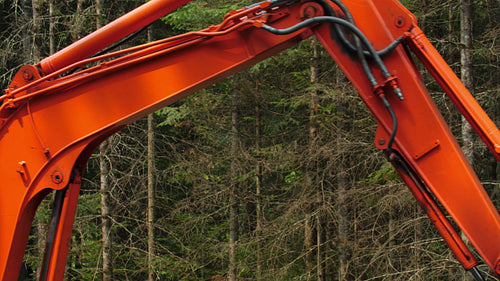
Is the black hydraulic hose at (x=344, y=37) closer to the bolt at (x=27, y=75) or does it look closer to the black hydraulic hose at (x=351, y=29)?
the black hydraulic hose at (x=351, y=29)

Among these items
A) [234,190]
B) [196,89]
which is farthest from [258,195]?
[196,89]

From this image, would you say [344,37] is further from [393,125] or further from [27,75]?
[27,75]

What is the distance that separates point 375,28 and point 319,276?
317 inches

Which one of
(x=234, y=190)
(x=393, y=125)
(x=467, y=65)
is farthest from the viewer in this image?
(x=234, y=190)

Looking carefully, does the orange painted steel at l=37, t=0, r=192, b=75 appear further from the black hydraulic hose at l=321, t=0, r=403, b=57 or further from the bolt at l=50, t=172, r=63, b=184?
the black hydraulic hose at l=321, t=0, r=403, b=57

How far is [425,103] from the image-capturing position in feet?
10.3

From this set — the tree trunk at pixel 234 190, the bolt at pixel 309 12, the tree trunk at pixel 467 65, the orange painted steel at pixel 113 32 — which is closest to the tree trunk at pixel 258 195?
the tree trunk at pixel 234 190

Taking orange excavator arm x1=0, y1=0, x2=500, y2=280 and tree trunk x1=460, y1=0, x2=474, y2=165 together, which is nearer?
orange excavator arm x1=0, y1=0, x2=500, y2=280

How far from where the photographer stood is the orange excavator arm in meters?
3.10

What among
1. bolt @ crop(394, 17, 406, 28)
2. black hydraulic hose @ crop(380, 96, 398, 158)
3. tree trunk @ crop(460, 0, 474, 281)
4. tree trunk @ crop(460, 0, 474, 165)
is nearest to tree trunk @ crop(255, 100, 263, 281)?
tree trunk @ crop(460, 0, 474, 281)

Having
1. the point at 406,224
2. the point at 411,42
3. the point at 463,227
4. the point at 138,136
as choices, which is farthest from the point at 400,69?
the point at 138,136

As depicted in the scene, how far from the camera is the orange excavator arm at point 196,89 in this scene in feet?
10.2

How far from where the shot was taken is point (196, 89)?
11.6ft

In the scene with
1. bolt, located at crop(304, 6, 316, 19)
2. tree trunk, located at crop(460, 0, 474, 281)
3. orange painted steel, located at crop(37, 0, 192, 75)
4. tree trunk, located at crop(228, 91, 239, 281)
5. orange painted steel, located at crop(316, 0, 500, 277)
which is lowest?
orange painted steel, located at crop(316, 0, 500, 277)
